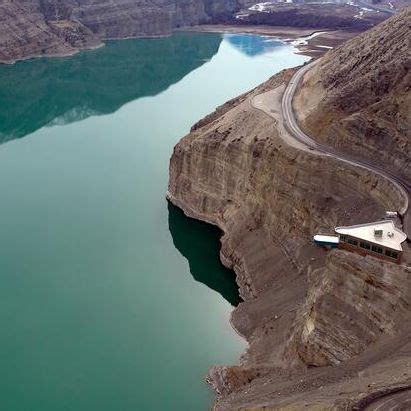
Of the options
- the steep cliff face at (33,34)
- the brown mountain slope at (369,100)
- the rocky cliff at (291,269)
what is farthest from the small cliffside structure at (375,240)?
the steep cliff face at (33,34)

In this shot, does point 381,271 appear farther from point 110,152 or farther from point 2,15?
point 2,15

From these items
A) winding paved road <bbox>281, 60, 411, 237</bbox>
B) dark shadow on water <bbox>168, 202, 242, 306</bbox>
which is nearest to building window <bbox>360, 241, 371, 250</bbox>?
winding paved road <bbox>281, 60, 411, 237</bbox>

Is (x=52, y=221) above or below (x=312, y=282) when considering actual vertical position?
below

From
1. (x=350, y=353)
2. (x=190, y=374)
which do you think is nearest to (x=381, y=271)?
(x=350, y=353)

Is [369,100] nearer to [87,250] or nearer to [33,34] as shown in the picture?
[87,250]

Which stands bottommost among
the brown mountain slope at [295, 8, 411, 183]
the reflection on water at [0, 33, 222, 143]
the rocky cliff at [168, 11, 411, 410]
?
the reflection on water at [0, 33, 222, 143]

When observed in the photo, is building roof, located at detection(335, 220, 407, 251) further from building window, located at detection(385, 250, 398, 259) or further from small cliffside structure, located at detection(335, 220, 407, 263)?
building window, located at detection(385, 250, 398, 259)
